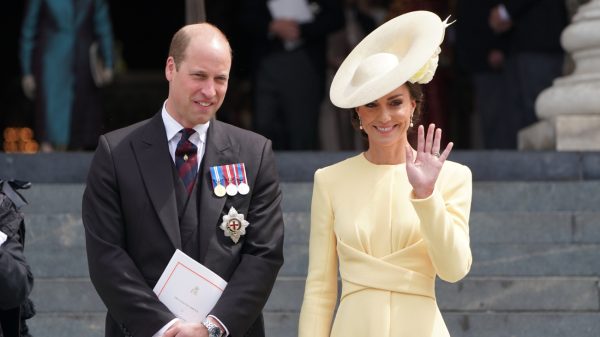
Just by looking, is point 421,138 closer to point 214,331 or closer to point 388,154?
point 388,154

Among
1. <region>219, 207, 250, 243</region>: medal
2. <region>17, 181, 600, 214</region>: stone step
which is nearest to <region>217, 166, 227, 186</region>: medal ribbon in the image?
<region>219, 207, 250, 243</region>: medal

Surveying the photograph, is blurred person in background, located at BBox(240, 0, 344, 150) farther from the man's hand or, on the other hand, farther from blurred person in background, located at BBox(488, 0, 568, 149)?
the man's hand

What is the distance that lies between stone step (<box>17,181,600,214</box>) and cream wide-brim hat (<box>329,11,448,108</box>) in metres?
3.29

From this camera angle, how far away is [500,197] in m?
8.10

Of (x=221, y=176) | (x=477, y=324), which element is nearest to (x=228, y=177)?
(x=221, y=176)

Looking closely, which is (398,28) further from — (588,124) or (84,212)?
(588,124)

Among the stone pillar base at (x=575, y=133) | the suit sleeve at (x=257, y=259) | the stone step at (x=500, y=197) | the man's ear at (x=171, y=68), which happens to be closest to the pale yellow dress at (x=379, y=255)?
the suit sleeve at (x=257, y=259)

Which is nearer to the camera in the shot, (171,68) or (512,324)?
(171,68)

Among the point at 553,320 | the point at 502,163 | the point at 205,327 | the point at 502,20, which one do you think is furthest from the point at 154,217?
the point at 502,20

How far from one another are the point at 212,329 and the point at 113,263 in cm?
41

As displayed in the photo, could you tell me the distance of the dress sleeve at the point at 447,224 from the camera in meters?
4.39

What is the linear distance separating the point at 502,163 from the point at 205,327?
14.6 feet

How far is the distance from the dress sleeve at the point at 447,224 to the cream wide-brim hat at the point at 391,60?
390mm

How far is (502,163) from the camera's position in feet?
28.6
